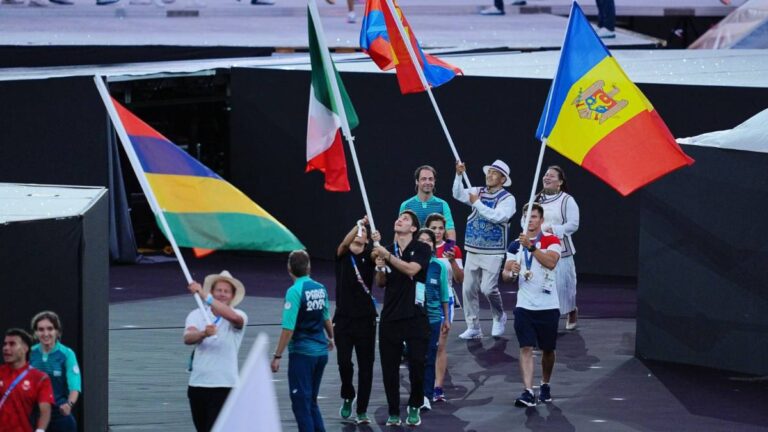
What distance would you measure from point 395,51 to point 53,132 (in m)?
5.89

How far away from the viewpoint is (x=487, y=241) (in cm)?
1401

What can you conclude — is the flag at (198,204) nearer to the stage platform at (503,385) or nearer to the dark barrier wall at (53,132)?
the stage platform at (503,385)

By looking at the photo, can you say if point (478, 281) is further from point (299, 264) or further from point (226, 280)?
point (226, 280)

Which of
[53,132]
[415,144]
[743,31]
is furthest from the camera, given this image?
[743,31]

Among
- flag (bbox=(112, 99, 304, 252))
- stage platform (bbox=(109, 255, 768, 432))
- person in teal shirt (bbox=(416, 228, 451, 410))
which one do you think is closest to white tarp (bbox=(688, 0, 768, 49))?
stage platform (bbox=(109, 255, 768, 432))

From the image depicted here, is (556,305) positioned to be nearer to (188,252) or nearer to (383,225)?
(383,225)

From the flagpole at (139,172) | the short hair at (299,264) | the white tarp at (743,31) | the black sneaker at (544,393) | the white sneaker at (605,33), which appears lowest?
the black sneaker at (544,393)

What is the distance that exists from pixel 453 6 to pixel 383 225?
10453 millimetres

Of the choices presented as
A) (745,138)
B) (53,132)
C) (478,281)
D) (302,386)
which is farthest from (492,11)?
(302,386)

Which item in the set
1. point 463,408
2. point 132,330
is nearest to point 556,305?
point 463,408

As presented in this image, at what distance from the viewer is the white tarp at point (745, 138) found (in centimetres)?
1250

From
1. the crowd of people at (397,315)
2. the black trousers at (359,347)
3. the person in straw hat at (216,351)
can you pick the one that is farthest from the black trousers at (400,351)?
the person in straw hat at (216,351)

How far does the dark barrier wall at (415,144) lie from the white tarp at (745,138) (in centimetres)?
376

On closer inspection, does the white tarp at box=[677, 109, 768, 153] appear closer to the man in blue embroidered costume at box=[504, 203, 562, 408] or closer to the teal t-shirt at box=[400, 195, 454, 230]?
the man in blue embroidered costume at box=[504, 203, 562, 408]
